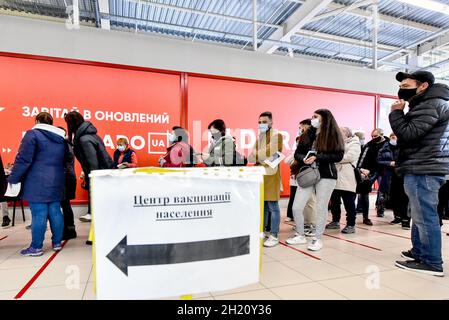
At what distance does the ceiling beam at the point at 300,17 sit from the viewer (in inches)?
217

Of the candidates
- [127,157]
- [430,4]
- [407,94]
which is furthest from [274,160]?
[430,4]

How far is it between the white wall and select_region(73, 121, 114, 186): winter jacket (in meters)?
2.28

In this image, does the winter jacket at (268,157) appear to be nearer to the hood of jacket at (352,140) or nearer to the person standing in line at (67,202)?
the hood of jacket at (352,140)

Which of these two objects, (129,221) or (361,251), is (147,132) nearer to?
(361,251)

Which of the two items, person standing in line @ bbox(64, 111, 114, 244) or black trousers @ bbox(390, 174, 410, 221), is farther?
black trousers @ bbox(390, 174, 410, 221)

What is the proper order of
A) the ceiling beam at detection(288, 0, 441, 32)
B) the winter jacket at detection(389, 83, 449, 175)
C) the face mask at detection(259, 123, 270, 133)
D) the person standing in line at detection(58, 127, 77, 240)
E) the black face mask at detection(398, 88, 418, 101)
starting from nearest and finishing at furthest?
1. the winter jacket at detection(389, 83, 449, 175)
2. the black face mask at detection(398, 88, 418, 101)
3. the face mask at detection(259, 123, 270, 133)
4. the person standing in line at detection(58, 127, 77, 240)
5. the ceiling beam at detection(288, 0, 441, 32)

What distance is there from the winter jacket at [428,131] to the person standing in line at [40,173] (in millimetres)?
3079

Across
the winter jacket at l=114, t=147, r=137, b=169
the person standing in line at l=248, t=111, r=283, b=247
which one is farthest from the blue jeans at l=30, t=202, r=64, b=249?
the person standing in line at l=248, t=111, r=283, b=247

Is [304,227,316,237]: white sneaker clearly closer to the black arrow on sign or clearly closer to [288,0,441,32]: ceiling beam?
the black arrow on sign

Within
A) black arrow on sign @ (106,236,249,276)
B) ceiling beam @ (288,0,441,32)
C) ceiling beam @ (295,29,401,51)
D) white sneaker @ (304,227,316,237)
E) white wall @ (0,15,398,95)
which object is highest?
ceiling beam @ (288,0,441,32)

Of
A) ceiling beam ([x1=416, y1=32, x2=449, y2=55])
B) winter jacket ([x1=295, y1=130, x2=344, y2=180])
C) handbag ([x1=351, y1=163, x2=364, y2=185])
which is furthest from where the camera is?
ceiling beam ([x1=416, y1=32, x2=449, y2=55])

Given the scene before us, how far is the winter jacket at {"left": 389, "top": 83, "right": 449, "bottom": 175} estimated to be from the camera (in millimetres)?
2314

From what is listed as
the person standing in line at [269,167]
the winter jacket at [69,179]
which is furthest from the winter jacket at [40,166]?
the person standing in line at [269,167]

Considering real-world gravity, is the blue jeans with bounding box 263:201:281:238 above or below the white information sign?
below
